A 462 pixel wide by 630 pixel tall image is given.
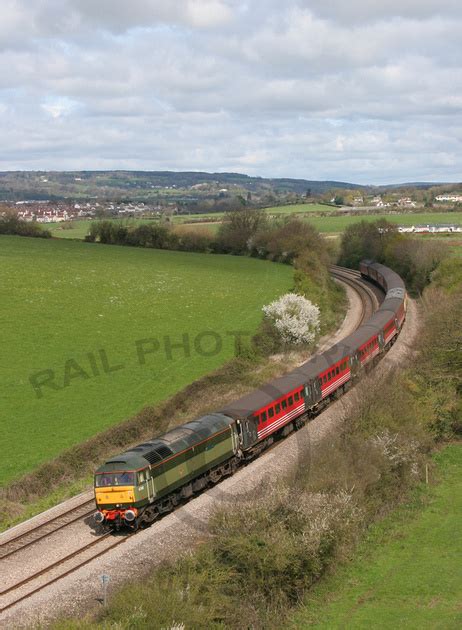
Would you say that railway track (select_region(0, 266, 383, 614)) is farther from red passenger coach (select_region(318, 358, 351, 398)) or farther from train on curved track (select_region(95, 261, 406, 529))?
red passenger coach (select_region(318, 358, 351, 398))

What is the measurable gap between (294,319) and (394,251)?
155 ft

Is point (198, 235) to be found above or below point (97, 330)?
above

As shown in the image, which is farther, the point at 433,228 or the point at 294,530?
the point at 433,228

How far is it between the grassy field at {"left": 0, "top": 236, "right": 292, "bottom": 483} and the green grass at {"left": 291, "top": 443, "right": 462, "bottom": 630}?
14400mm

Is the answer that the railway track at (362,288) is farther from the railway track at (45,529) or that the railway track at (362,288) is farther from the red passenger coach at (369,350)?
the railway track at (45,529)

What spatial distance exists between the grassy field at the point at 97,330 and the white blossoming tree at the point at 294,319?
2.14 meters

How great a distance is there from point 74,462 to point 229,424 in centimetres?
768

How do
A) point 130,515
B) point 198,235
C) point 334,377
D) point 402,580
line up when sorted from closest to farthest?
point 402,580 < point 130,515 < point 334,377 < point 198,235

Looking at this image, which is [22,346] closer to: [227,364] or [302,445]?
[227,364]

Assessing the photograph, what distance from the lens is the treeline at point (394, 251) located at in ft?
271

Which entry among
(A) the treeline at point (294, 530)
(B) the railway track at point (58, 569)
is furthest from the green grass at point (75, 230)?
(B) the railway track at point (58, 569)

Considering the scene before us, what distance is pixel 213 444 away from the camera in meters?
27.5

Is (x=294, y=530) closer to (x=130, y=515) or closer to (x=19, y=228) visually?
(x=130, y=515)

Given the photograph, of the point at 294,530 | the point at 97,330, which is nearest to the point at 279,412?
the point at 294,530
